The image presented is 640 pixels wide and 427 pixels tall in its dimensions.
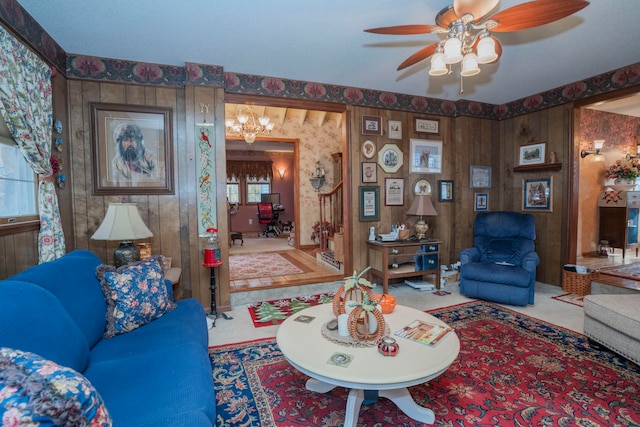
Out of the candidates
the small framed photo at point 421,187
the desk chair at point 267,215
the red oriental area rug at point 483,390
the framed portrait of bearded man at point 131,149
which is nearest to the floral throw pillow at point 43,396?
the red oriental area rug at point 483,390

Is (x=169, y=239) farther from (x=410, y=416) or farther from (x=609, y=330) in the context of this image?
(x=609, y=330)

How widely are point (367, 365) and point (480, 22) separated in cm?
224

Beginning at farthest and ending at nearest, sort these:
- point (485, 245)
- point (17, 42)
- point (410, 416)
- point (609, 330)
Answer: point (485, 245), point (609, 330), point (17, 42), point (410, 416)

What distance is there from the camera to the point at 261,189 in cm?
1056

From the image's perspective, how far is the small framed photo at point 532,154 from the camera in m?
4.52

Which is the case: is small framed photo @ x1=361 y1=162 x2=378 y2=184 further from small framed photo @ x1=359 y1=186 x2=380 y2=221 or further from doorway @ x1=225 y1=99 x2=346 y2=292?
doorway @ x1=225 y1=99 x2=346 y2=292

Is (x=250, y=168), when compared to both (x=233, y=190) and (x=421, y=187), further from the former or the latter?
(x=421, y=187)

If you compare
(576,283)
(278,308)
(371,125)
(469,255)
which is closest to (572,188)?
(576,283)

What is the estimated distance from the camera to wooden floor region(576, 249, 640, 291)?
363 centimetres

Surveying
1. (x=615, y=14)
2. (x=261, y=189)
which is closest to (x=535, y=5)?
(x=615, y=14)

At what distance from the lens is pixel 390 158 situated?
4426mm

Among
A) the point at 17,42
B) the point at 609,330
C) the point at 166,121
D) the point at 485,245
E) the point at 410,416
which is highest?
the point at 17,42

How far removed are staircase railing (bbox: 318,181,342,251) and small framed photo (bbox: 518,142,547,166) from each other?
2.90m

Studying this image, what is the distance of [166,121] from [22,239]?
1715 mm
